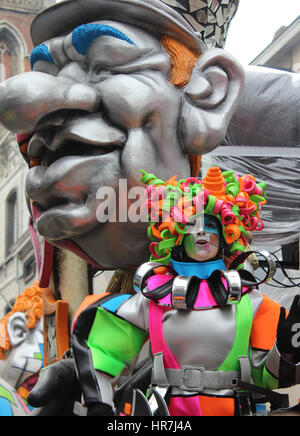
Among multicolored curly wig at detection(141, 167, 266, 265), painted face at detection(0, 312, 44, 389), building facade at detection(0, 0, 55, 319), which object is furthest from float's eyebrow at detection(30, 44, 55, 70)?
building facade at detection(0, 0, 55, 319)

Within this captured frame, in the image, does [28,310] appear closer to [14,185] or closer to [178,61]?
A: [178,61]

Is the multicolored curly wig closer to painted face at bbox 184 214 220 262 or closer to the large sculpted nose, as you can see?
painted face at bbox 184 214 220 262

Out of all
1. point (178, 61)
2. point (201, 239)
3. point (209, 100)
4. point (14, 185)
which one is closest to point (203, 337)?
point (201, 239)

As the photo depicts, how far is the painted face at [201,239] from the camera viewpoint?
1657 millimetres

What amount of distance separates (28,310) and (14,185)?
4293 millimetres

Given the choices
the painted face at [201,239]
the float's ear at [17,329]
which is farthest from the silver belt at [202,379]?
the float's ear at [17,329]

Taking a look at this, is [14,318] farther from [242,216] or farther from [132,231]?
[242,216]

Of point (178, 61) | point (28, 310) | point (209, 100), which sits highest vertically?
point (178, 61)

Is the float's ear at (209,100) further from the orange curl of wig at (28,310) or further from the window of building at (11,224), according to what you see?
the window of building at (11,224)

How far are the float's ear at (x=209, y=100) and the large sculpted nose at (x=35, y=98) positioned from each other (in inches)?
12.7

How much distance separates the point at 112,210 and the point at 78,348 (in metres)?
0.50

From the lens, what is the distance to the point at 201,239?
5.42 ft

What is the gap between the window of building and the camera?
26.6ft

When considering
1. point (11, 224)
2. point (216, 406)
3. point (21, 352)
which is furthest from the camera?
point (11, 224)
